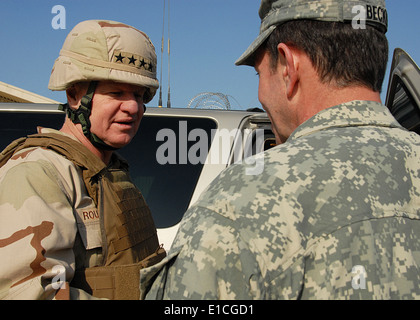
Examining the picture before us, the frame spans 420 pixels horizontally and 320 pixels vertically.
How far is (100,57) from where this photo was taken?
210 cm

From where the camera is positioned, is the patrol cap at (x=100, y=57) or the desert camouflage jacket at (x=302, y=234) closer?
the desert camouflage jacket at (x=302, y=234)

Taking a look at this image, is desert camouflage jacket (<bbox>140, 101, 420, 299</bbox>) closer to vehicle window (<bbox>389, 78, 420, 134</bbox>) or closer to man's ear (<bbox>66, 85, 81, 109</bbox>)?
man's ear (<bbox>66, 85, 81, 109</bbox>)

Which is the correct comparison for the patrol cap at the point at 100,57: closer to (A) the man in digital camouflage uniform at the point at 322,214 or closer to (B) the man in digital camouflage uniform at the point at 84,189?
(B) the man in digital camouflage uniform at the point at 84,189

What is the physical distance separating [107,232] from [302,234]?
1.06 meters

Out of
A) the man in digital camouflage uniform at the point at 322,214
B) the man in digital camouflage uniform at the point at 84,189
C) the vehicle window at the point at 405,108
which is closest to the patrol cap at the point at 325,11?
the man in digital camouflage uniform at the point at 322,214

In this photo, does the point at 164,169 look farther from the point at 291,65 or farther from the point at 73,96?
the point at 291,65

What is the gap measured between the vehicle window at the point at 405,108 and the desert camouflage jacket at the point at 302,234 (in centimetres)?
155

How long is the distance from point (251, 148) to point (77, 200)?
167 centimetres

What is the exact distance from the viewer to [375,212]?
40.5 inches

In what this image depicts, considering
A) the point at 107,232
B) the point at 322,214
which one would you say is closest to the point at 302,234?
the point at 322,214

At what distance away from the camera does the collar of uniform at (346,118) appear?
1.19 meters

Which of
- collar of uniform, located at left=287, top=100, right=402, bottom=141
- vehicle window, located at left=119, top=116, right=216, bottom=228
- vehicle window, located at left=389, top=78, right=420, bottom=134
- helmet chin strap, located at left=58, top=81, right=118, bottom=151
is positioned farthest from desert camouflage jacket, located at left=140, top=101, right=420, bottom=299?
vehicle window, located at left=119, top=116, right=216, bottom=228
